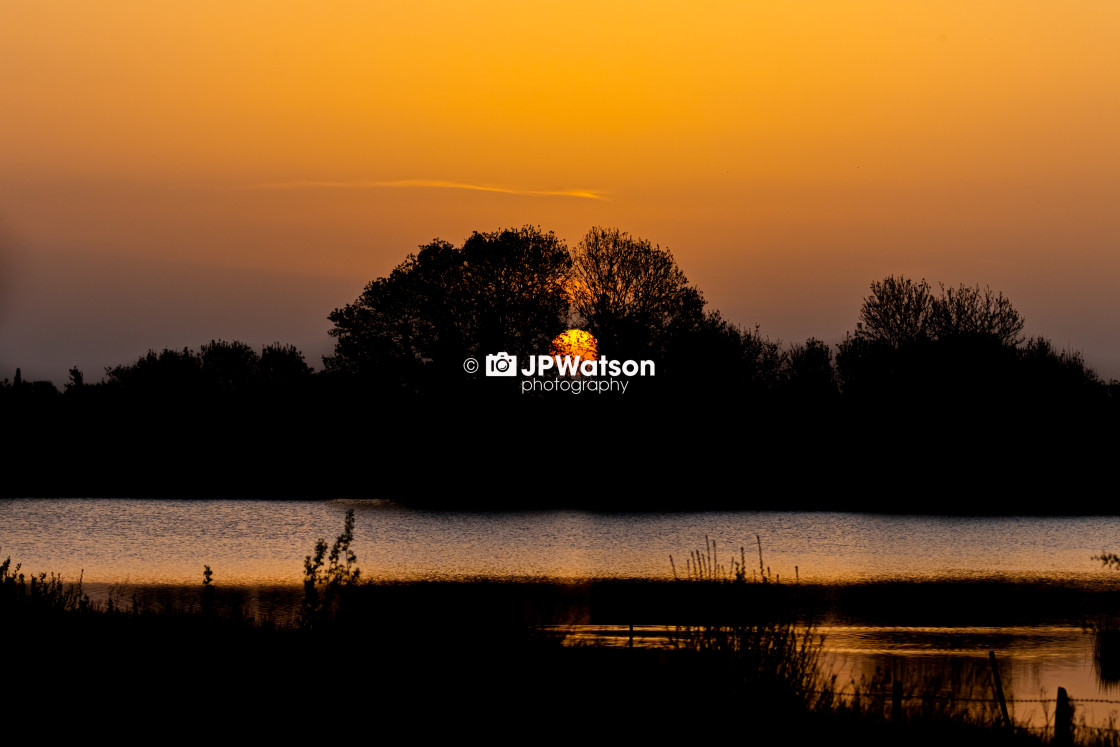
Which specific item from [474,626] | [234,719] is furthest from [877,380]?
[234,719]

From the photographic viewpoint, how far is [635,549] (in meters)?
46.7

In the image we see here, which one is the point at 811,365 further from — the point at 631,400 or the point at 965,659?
the point at 965,659

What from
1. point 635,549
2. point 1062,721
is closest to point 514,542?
point 635,549

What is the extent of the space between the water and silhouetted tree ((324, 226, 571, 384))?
8778 mm

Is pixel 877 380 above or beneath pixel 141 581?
above

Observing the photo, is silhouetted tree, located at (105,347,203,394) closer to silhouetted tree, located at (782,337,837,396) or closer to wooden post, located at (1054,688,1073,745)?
silhouetted tree, located at (782,337,837,396)

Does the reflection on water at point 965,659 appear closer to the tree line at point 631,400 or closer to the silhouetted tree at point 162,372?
the tree line at point 631,400

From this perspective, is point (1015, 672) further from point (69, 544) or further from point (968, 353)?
point (968, 353)

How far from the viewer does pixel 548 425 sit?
67.4 m

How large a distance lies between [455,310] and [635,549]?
24323 mm

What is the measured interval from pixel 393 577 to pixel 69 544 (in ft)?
51.4

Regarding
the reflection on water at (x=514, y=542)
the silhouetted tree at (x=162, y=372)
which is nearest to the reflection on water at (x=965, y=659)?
the reflection on water at (x=514, y=542)

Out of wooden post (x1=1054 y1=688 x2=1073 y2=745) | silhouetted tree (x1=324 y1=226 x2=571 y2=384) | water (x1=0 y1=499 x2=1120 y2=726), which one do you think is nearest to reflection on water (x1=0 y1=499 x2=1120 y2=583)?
water (x1=0 y1=499 x2=1120 y2=726)

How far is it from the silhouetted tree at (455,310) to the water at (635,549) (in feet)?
28.8
